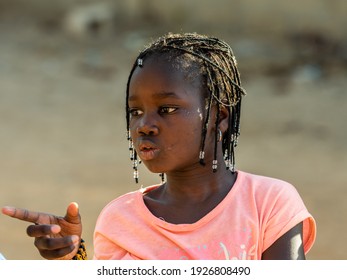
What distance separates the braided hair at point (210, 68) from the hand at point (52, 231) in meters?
0.52

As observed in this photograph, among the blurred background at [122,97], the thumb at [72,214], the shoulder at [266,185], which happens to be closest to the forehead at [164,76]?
the shoulder at [266,185]

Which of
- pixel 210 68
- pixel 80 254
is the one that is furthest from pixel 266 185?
pixel 80 254

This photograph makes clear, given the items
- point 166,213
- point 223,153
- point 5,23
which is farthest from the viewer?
point 5,23

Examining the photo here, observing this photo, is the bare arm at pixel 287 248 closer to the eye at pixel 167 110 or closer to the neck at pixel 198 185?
the neck at pixel 198 185

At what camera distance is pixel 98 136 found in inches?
443

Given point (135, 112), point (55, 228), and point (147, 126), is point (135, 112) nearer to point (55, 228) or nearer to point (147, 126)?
point (147, 126)

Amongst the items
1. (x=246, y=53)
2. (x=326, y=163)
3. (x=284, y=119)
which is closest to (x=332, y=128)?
(x=284, y=119)

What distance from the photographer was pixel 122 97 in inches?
504

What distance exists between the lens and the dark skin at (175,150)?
295 centimetres

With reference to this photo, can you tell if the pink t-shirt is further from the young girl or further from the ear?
the ear

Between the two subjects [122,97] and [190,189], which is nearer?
[190,189]

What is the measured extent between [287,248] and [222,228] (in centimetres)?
24
